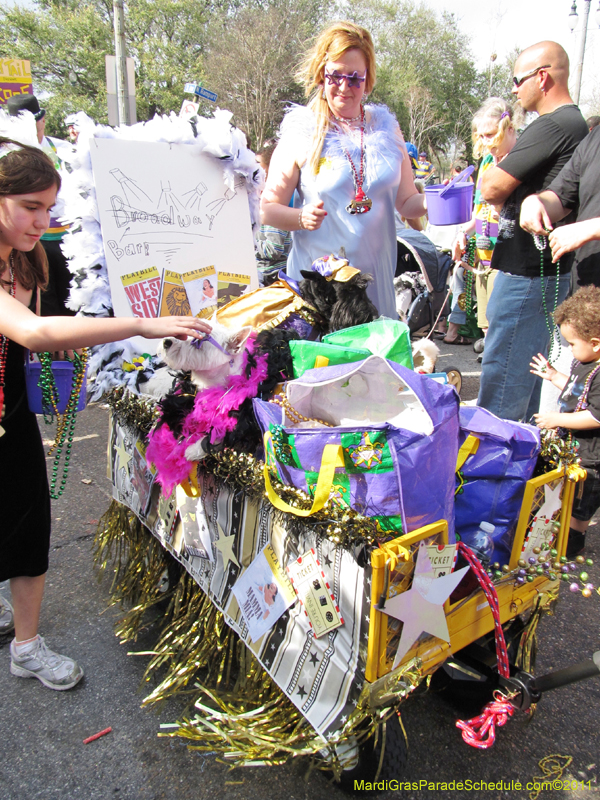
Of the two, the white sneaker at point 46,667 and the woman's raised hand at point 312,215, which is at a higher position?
the woman's raised hand at point 312,215

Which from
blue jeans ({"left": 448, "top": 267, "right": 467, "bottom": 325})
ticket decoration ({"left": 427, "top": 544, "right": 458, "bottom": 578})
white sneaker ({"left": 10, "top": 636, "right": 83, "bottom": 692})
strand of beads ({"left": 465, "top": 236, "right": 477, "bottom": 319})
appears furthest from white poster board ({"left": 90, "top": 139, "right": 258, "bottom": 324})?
blue jeans ({"left": 448, "top": 267, "right": 467, "bottom": 325})

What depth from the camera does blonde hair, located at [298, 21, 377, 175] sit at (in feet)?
7.00

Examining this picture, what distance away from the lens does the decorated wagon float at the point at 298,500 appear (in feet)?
4.01

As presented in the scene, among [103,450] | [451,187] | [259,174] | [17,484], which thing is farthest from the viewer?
[451,187]

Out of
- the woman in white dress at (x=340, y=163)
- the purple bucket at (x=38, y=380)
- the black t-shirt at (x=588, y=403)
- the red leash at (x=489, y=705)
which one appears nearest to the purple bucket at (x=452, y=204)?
the woman in white dress at (x=340, y=163)

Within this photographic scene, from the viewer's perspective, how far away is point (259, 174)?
8.28ft

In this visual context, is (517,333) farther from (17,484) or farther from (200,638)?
(17,484)

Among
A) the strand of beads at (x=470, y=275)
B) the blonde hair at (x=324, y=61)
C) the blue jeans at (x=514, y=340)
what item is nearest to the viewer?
the blonde hair at (x=324, y=61)

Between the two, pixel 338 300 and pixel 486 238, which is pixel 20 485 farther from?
pixel 486 238

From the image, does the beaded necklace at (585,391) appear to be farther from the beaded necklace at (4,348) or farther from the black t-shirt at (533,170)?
the beaded necklace at (4,348)

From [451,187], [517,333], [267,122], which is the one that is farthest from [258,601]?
[267,122]

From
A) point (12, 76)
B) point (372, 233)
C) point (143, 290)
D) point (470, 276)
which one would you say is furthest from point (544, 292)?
point (12, 76)

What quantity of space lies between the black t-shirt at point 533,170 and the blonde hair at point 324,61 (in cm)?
76

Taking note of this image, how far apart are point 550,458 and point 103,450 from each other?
10.3ft
